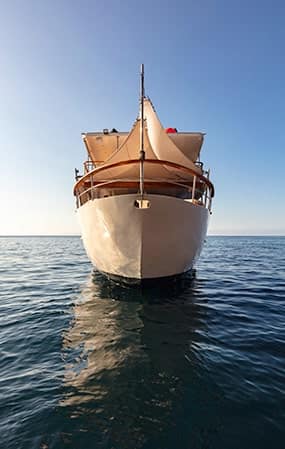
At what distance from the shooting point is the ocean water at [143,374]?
1951 millimetres

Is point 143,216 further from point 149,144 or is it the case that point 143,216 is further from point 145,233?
point 149,144

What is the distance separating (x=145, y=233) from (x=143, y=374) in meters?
2.82

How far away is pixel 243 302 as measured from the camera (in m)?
5.87

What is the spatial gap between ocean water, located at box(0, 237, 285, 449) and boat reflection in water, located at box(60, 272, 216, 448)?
12 mm

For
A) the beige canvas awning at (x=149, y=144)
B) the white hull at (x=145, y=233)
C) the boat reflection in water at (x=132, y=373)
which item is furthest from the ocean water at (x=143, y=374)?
the beige canvas awning at (x=149, y=144)

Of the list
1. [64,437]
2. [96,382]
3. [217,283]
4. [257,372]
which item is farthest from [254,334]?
[217,283]

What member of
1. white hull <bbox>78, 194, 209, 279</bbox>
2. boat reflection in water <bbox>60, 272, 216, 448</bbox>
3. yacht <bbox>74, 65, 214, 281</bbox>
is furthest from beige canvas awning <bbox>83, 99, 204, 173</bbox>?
boat reflection in water <bbox>60, 272, 216, 448</bbox>

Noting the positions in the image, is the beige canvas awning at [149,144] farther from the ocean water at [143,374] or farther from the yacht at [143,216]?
the ocean water at [143,374]

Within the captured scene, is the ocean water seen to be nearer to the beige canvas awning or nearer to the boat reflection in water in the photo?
the boat reflection in water

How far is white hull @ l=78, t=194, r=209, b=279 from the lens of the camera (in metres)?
5.05

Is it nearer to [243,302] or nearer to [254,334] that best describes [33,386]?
[254,334]

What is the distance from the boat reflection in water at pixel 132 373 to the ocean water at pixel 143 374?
0.01 meters

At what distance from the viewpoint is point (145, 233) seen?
5117 millimetres

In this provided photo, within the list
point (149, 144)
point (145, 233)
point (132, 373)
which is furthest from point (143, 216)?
point (149, 144)
